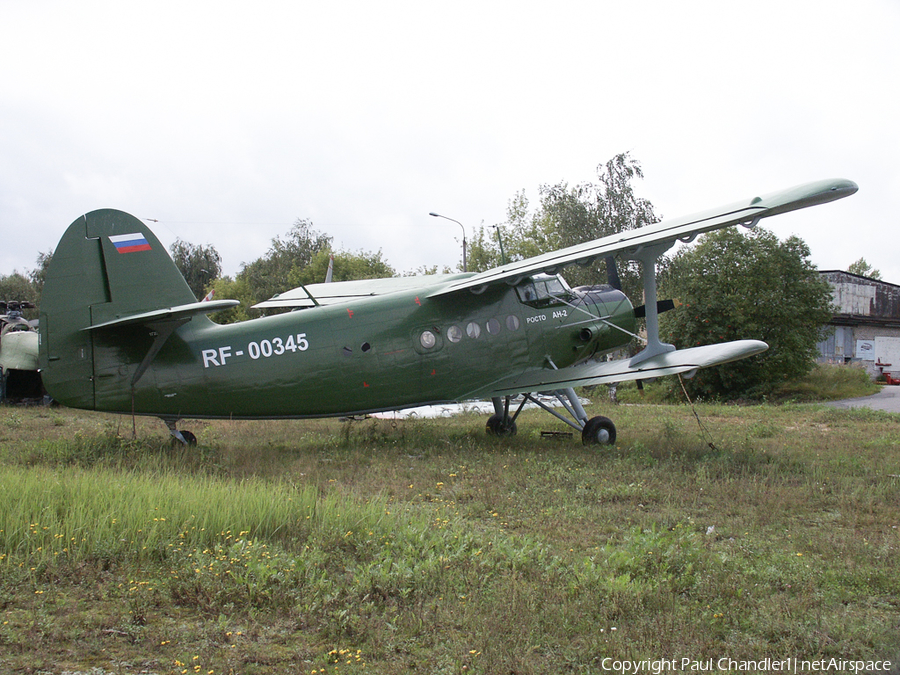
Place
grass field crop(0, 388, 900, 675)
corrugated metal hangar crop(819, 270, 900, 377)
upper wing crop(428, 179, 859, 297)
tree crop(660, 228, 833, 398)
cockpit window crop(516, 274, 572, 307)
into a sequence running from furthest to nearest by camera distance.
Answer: corrugated metal hangar crop(819, 270, 900, 377), tree crop(660, 228, 833, 398), cockpit window crop(516, 274, 572, 307), upper wing crop(428, 179, 859, 297), grass field crop(0, 388, 900, 675)

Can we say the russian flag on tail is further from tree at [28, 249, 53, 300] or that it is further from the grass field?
tree at [28, 249, 53, 300]

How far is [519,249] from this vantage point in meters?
49.2

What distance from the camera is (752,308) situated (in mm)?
25141

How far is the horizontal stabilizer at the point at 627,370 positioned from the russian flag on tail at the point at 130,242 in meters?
6.02

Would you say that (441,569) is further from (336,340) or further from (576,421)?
(576,421)

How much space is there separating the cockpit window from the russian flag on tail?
6209 mm

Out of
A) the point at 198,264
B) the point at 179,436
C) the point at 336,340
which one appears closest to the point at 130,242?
the point at 179,436

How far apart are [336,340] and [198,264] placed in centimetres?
6189

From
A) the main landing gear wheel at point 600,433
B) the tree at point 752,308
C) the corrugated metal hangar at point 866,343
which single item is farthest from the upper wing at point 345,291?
the corrugated metal hangar at point 866,343

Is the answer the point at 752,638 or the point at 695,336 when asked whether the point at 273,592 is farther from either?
the point at 695,336

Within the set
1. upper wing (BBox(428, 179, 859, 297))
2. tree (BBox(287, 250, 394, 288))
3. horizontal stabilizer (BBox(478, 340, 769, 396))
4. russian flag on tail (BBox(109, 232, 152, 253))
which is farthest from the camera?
tree (BBox(287, 250, 394, 288))

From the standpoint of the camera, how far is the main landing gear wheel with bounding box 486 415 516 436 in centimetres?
1248

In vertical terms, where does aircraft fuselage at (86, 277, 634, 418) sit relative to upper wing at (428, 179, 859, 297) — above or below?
below

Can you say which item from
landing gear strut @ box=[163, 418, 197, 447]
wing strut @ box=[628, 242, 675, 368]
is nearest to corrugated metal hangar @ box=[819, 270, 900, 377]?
wing strut @ box=[628, 242, 675, 368]
